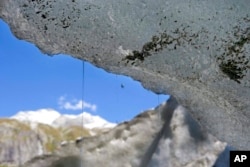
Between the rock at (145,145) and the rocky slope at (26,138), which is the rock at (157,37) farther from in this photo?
the rocky slope at (26,138)

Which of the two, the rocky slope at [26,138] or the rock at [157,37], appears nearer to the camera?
the rock at [157,37]

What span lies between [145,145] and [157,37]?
20.4ft

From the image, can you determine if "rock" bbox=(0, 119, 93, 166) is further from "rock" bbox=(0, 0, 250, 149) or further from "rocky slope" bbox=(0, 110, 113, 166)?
"rock" bbox=(0, 0, 250, 149)

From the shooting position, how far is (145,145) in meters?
8.84

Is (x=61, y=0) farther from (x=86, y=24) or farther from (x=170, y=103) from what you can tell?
(x=170, y=103)

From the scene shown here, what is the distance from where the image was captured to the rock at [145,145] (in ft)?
28.9

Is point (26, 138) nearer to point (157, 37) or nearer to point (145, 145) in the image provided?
point (145, 145)

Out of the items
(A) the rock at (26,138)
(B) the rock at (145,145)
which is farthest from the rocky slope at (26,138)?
(B) the rock at (145,145)

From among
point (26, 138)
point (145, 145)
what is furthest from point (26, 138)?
point (145, 145)

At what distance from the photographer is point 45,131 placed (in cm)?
11181

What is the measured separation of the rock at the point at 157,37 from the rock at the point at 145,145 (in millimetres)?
5713

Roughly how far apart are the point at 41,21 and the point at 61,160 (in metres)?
6.54

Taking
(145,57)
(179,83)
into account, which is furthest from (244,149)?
(145,57)

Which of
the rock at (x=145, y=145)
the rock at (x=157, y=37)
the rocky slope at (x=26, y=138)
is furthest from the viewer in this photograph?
the rocky slope at (x=26, y=138)
